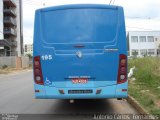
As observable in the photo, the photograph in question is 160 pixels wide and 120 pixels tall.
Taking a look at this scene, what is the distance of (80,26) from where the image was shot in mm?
10328

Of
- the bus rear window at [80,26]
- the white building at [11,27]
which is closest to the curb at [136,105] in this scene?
the bus rear window at [80,26]

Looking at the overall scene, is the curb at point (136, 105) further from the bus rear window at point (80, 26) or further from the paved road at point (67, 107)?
the bus rear window at point (80, 26)

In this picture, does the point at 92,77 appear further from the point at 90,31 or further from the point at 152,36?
the point at 152,36

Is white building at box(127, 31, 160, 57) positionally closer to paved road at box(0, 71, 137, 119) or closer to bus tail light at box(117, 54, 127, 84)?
paved road at box(0, 71, 137, 119)

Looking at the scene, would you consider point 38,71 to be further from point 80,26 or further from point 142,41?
point 142,41

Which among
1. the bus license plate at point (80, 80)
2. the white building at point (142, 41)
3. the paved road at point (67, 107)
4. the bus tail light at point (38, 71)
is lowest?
the paved road at point (67, 107)

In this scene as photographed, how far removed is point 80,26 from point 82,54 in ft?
2.54

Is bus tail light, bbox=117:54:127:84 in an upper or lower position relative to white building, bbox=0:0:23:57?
lower

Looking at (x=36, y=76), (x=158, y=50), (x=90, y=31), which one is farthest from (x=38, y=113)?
(x=158, y=50)

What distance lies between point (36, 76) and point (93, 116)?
6.22ft

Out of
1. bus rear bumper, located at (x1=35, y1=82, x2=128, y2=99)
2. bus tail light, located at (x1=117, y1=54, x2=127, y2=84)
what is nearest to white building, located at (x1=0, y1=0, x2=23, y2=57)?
bus rear bumper, located at (x1=35, y1=82, x2=128, y2=99)

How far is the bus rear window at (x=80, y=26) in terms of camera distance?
33.7 ft

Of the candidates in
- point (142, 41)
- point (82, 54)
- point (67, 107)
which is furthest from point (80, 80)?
point (142, 41)

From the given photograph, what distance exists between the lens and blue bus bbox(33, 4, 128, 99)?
10195 mm
